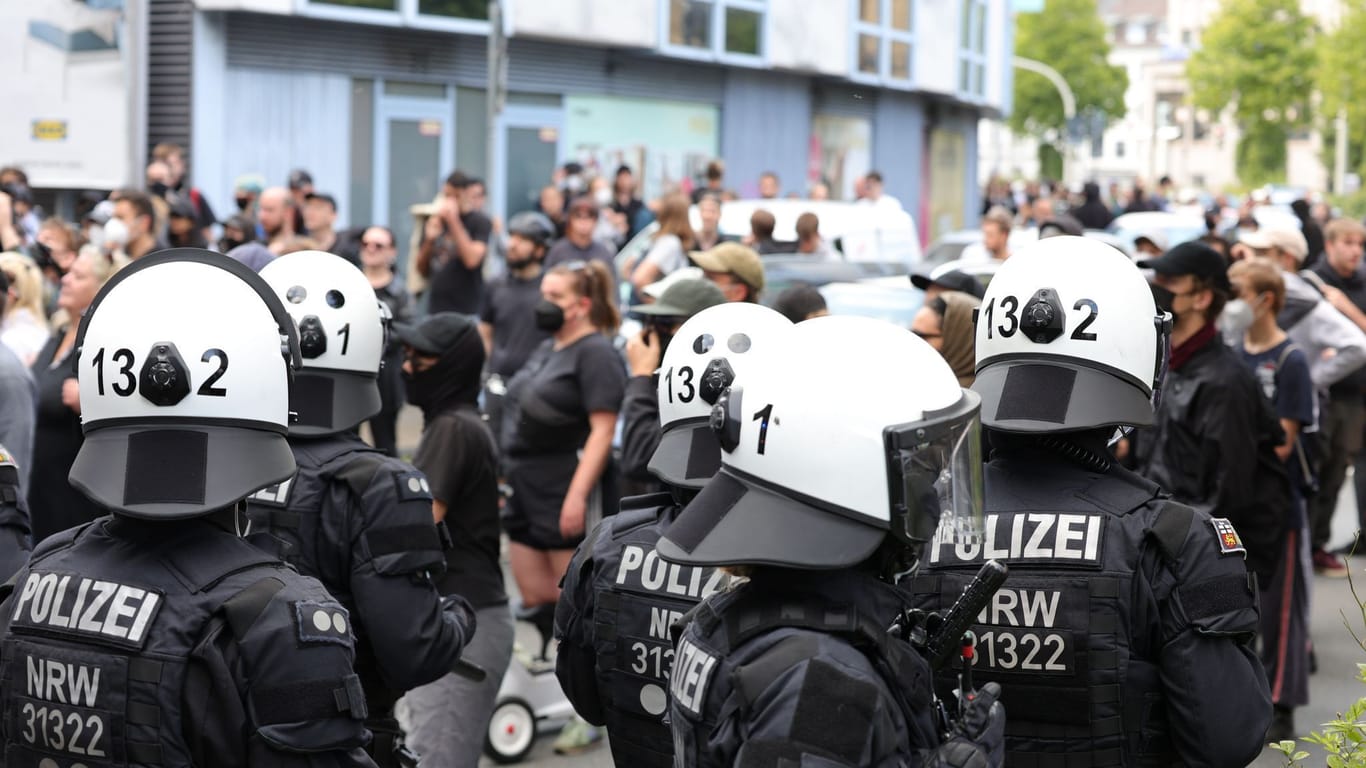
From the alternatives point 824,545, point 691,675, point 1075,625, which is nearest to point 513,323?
point 1075,625

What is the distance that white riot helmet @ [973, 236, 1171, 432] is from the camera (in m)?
3.46

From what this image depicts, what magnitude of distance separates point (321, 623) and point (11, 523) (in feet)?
4.91

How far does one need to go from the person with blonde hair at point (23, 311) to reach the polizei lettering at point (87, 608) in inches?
182

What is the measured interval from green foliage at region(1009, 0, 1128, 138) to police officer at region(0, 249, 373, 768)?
74.3 metres

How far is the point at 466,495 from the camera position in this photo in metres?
5.18

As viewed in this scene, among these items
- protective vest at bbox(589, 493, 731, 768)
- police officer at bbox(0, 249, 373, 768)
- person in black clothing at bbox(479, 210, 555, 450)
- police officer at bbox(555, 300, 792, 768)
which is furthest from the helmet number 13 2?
person in black clothing at bbox(479, 210, 555, 450)

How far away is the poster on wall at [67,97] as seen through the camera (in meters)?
16.5

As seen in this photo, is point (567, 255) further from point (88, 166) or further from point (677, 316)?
point (88, 166)

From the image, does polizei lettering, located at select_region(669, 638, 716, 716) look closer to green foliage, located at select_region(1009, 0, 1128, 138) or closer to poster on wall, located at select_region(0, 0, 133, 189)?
poster on wall, located at select_region(0, 0, 133, 189)

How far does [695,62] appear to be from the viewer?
2391cm

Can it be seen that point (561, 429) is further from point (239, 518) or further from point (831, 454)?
point (831, 454)

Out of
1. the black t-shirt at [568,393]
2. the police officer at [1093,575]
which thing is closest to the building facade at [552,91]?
the black t-shirt at [568,393]

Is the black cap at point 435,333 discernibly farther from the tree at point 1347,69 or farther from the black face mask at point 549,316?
the tree at point 1347,69

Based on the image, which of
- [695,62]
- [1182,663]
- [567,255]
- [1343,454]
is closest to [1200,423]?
[1182,663]
